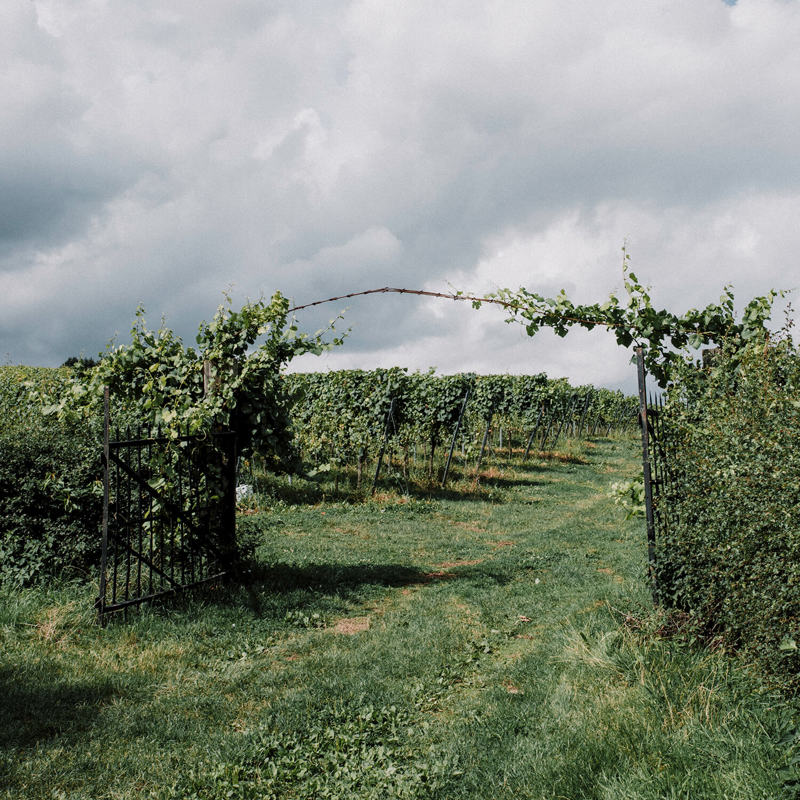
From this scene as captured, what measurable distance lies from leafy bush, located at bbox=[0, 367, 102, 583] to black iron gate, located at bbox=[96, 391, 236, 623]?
272mm

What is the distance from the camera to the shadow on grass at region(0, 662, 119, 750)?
13.5 ft

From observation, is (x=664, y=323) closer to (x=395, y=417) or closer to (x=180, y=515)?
(x=180, y=515)

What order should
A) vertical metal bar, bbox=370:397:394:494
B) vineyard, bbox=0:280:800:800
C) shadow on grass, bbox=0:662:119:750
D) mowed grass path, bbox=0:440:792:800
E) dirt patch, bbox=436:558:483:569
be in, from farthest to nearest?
vertical metal bar, bbox=370:397:394:494 → dirt patch, bbox=436:558:483:569 → shadow on grass, bbox=0:662:119:750 → vineyard, bbox=0:280:800:800 → mowed grass path, bbox=0:440:792:800

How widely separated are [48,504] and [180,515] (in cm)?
174

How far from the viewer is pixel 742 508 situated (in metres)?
4.13

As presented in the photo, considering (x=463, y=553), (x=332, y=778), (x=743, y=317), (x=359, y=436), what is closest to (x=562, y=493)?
(x=359, y=436)

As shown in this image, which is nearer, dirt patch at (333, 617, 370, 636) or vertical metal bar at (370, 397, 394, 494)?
dirt patch at (333, 617, 370, 636)

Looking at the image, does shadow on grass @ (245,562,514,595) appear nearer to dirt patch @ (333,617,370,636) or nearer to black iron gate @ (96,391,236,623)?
black iron gate @ (96,391,236,623)

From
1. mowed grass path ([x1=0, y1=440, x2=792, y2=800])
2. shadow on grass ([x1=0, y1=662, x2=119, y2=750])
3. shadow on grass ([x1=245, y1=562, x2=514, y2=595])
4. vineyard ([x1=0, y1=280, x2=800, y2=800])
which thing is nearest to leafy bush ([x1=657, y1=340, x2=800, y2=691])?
vineyard ([x1=0, y1=280, x2=800, y2=800])

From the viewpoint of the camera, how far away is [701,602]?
4898 millimetres

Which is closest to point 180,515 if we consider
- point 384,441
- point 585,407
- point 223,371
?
point 223,371

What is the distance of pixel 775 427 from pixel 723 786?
7.38 feet

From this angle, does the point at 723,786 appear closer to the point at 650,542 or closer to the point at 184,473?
the point at 650,542

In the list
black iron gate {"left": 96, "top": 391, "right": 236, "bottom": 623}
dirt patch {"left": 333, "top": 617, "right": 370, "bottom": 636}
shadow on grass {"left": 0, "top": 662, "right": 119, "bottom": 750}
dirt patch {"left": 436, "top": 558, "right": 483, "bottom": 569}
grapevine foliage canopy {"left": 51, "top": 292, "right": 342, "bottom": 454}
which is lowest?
dirt patch {"left": 436, "top": 558, "right": 483, "bottom": 569}
